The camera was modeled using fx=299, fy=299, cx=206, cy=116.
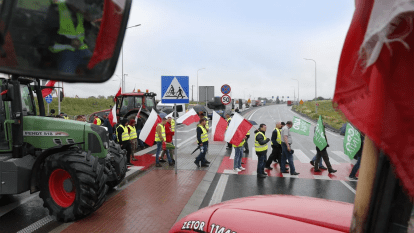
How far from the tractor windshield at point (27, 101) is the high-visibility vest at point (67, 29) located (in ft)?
19.9

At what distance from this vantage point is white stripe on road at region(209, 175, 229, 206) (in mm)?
7328

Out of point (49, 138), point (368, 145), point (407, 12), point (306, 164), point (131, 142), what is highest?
point (407, 12)

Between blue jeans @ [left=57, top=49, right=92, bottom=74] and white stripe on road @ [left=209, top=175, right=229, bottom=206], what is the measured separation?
6.43m

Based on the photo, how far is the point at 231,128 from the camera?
10.2 meters

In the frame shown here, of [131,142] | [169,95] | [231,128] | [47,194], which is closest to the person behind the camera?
[47,194]

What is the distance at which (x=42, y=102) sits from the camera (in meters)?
6.92

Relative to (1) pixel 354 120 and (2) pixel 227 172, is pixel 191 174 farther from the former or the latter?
(1) pixel 354 120

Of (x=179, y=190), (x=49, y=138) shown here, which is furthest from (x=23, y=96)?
(x=179, y=190)

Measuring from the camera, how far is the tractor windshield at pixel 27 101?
6.29 m

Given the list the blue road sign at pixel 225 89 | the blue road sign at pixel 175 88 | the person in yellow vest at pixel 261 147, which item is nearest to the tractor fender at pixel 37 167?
the blue road sign at pixel 175 88

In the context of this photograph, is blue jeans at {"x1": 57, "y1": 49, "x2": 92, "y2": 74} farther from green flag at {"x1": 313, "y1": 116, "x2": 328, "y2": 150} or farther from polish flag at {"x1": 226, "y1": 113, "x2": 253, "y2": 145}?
green flag at {"x1": 313, "y1": 116, "x2": 328, "y2": 150}

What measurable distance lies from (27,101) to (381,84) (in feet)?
23.2

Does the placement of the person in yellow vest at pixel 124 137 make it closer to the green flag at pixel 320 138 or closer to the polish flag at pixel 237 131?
the polish flag at pixel 237 131

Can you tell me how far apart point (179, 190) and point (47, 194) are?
10.3ft
